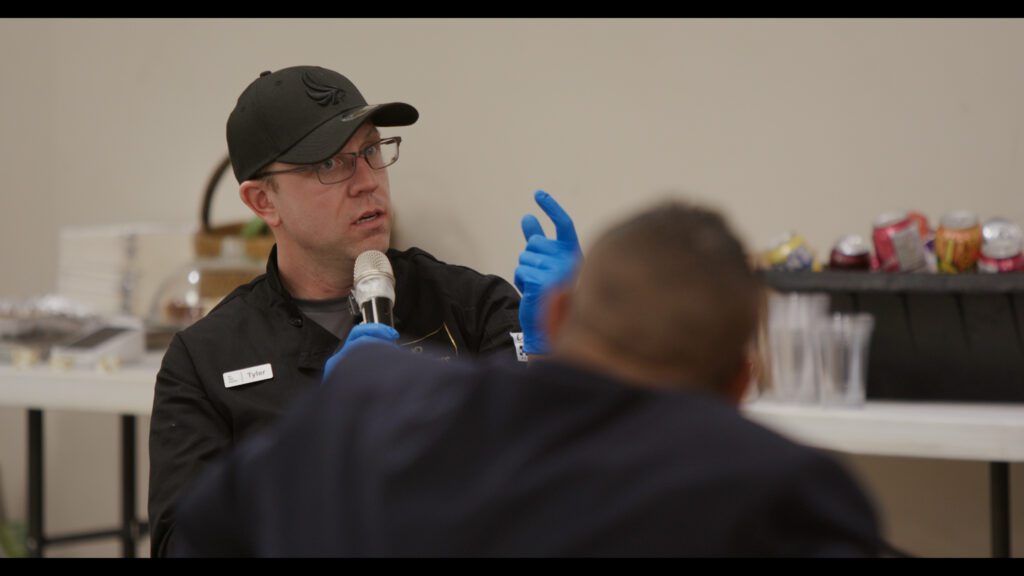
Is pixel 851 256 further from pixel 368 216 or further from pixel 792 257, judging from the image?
pixel 368 216

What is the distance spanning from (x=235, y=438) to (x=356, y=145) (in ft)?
1.61

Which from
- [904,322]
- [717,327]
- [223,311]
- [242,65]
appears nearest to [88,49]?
[242,65]

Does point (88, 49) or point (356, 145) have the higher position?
point (88, 49)

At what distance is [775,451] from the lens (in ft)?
2.54

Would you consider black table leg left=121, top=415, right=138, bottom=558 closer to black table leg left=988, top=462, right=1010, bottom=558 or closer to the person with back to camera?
black table leg left=988, top=462, right=1010, bottom=558

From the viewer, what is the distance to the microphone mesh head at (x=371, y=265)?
1639 mm

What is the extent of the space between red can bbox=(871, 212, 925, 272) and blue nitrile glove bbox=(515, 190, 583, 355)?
36.0 inches

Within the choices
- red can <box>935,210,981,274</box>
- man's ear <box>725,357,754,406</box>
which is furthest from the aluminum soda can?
man's ear <box>725,357,754,406</box>

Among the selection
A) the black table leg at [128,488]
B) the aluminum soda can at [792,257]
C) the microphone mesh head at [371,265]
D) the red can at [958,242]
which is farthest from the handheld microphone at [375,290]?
the black table leg at [128,488]

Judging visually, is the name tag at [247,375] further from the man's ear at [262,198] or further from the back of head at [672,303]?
the back of head at [672,303]

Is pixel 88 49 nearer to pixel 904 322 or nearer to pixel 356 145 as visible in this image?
pixel 356 145

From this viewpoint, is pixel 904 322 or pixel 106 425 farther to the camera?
pixel 106 425

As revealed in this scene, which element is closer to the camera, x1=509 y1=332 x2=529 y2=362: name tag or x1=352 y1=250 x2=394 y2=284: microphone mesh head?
x1=352 y1=250 x2=394 y2=284: microphone mesh head

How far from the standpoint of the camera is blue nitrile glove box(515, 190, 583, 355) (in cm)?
167
